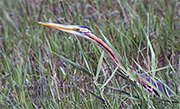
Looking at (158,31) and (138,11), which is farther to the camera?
(138,11)

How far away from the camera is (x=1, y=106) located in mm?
2131

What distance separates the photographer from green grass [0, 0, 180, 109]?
192 centimetres

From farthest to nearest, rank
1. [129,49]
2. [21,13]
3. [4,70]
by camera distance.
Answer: [21,13], [4,70], [129,49]

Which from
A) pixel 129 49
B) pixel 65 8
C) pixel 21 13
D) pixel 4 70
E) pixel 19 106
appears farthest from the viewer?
pixel 21 13

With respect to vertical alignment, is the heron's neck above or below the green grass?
above

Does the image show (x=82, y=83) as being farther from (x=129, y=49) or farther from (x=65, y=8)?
(x=65, y=8)

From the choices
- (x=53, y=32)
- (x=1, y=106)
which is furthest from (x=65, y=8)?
(x=1, y=106)

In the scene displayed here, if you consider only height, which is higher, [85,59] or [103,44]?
[103,44]

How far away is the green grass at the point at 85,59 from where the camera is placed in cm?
192

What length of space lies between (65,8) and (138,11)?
2.42 feet

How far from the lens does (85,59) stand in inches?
80.4

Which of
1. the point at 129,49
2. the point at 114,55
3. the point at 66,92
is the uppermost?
the point at 114,55

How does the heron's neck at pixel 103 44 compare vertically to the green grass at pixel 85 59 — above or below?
above

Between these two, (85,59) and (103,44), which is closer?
(103,44)
